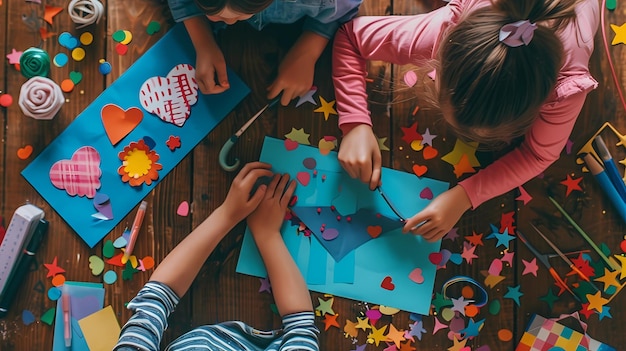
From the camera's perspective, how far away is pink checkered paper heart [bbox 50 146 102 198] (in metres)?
0.95

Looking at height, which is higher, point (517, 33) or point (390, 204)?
point (517, 33)

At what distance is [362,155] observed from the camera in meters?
0.91

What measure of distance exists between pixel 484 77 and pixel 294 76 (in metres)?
0.35

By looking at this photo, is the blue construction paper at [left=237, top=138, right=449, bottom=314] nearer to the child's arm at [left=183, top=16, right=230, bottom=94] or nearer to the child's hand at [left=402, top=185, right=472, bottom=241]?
the child's hand at [left=402, top=185, right=472, bottom=241]

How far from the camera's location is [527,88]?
0.69 metres

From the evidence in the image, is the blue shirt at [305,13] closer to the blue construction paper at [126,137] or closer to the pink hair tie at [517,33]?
the blue construction paper at [126,137]

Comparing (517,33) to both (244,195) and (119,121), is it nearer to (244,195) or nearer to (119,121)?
(244,195)

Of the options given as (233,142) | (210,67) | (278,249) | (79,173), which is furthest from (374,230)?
(79,173)

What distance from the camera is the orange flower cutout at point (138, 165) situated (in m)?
0.95

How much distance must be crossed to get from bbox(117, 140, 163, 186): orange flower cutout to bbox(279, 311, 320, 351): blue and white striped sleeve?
12.6 inches

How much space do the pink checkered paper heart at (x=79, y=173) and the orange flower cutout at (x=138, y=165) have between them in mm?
41

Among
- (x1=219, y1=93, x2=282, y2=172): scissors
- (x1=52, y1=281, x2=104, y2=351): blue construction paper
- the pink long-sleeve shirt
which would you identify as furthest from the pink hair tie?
(x1=52, y1=281, x2=104, y2=351): blue construction paper

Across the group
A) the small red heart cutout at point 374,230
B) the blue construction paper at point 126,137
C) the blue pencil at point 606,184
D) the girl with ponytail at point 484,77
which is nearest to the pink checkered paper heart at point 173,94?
the blue construction paper at point 126,137

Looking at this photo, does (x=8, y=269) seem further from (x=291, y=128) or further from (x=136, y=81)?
(x=291, y=128)
